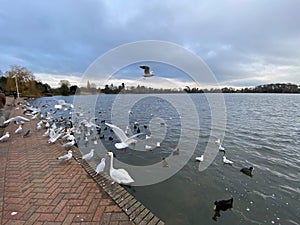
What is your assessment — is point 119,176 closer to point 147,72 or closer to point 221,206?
point 221,206

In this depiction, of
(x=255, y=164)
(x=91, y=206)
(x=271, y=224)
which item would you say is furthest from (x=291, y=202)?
(x=91, y=206)

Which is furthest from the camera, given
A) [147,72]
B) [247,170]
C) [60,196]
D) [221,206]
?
[147,72]

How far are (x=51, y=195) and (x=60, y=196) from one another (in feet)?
0.68

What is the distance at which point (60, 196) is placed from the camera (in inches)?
128

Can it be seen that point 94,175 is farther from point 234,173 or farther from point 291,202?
point 291,202

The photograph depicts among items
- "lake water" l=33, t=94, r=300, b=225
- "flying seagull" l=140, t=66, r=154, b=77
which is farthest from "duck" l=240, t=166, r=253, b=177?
"flying seagull" l=140, t=66, r=154, b=77

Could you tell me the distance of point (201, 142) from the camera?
9750 mm

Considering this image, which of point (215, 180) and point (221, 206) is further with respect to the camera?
point (215, 180)

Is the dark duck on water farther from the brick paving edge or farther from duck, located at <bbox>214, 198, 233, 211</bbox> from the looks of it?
the brick paving edge

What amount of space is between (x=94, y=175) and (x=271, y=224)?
4501 millimetres

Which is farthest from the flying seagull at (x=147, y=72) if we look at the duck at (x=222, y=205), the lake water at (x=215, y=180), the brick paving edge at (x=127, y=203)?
the duck at (x=222, y=205)

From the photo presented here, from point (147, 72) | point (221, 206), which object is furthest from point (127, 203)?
point (147, 72)

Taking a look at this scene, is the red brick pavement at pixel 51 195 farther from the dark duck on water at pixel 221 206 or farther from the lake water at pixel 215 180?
the dark duck on water at pixel 221 206

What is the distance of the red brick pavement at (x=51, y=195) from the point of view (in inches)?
107
